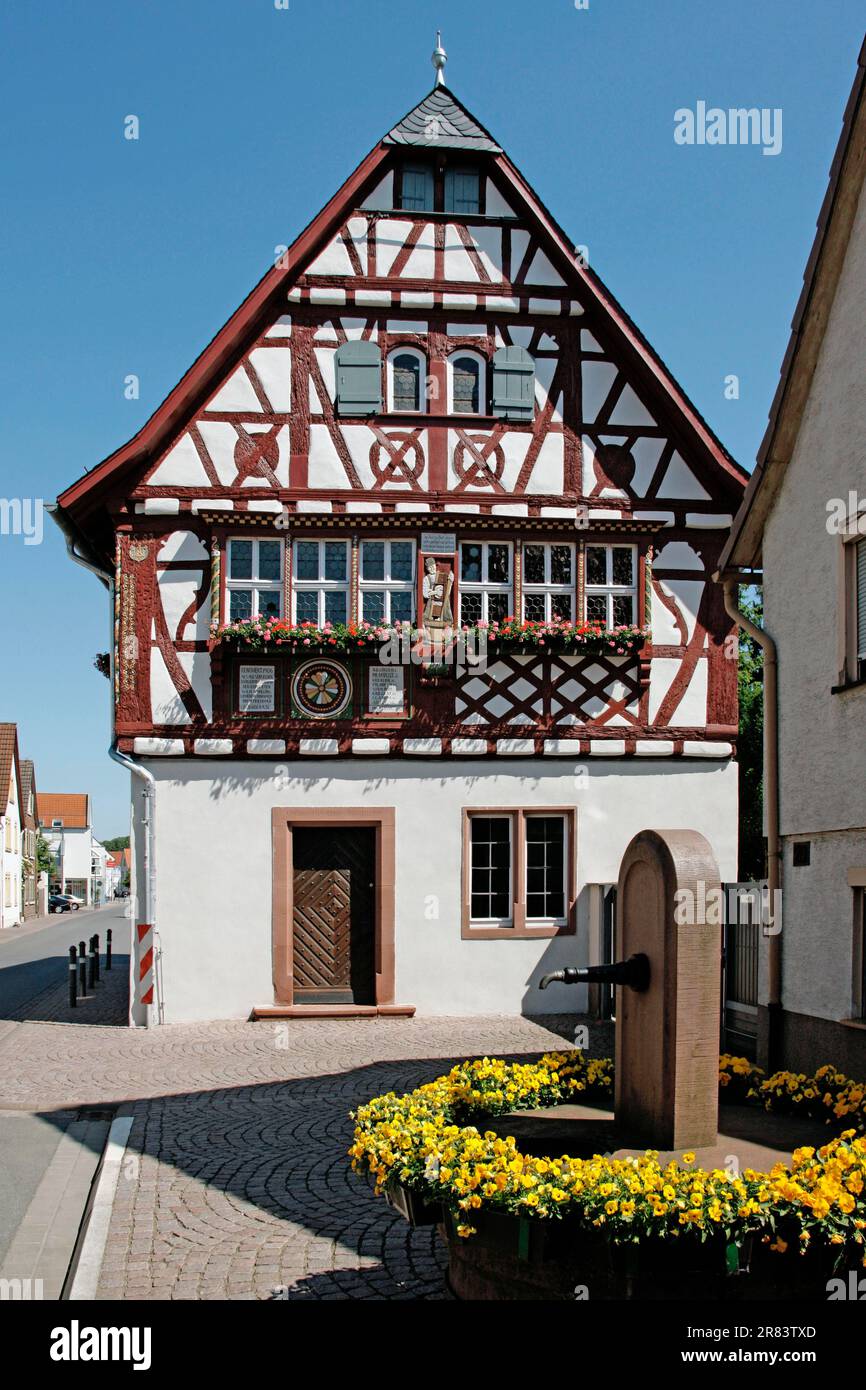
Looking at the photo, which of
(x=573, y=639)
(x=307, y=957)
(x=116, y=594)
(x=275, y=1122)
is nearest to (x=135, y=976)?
(x=307, y=957)

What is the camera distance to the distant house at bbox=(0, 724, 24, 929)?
52875mm

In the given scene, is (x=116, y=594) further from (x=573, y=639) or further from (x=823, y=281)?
(x=823, y=281)

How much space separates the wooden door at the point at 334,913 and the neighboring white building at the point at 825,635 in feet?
21.3

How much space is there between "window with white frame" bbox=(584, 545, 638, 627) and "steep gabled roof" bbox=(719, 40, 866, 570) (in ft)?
14.5

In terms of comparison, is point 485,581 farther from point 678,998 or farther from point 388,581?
point 678,998

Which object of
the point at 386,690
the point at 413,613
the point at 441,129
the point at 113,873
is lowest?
the point at 113,873

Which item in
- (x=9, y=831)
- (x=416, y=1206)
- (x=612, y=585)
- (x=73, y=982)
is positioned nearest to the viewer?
(x=416, y=1206)

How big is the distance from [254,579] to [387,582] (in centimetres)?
167

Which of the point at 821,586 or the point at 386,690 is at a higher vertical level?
the point at 821,586

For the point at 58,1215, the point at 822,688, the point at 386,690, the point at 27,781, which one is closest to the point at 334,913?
the point at 386,690

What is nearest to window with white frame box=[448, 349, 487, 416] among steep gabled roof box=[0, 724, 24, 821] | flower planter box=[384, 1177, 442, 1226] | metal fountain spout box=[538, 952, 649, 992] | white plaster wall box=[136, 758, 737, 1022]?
white plaster wall box=[136, 758, 737, 1022]

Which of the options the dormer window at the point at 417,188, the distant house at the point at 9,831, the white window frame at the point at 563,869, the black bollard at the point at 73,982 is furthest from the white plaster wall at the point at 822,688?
the distant house at the point at 9,831

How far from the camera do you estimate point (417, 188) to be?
1666 centimetres

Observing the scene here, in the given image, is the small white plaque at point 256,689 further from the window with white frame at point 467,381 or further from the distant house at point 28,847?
the distant house at point 28,847
